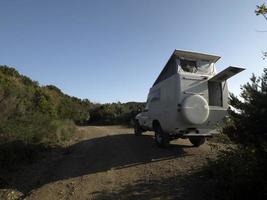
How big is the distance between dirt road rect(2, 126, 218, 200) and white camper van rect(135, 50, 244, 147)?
0.85 metres

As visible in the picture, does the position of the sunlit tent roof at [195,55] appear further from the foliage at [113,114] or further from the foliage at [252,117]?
the foliage at [113,114]

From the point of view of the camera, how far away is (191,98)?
35.9 feet

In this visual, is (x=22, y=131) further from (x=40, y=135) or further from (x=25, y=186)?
(x=25, y=186)

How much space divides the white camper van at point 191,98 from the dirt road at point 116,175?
0.85 m

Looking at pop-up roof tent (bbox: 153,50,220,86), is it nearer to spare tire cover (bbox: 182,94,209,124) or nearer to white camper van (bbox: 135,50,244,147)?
white camper van (bbox: 135,50,244,147)

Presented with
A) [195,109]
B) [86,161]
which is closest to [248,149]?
[195,109]

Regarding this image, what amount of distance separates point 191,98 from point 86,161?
4264 mm

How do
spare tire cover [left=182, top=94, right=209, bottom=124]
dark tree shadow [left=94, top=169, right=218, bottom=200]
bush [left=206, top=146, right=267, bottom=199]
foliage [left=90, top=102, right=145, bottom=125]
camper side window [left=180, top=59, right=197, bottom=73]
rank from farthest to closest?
1. foliage [left=90, top=102, right=145, bottom=125]
2. camper side window [left=180, top=59, right=197, bottom=73]
3. spare tire cover [left=182, top=94, right=209, bottom=124]
4. dark tree shadow [left=94, top=169, right=218, bottom=200]
5. bush [left=206, top=146, right=267, bottom=199]

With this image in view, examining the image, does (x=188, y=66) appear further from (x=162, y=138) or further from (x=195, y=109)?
(x=162, y=138)

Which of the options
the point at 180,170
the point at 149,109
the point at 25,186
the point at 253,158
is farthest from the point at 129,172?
the point at 149,109

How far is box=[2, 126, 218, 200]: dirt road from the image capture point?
712cm

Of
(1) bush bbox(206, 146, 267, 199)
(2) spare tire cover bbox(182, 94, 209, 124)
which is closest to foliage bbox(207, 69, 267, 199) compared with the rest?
(1) bush bbox(206, 146, 267, 199)

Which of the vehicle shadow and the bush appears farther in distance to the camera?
the vehicle shadow

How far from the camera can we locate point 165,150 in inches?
471
